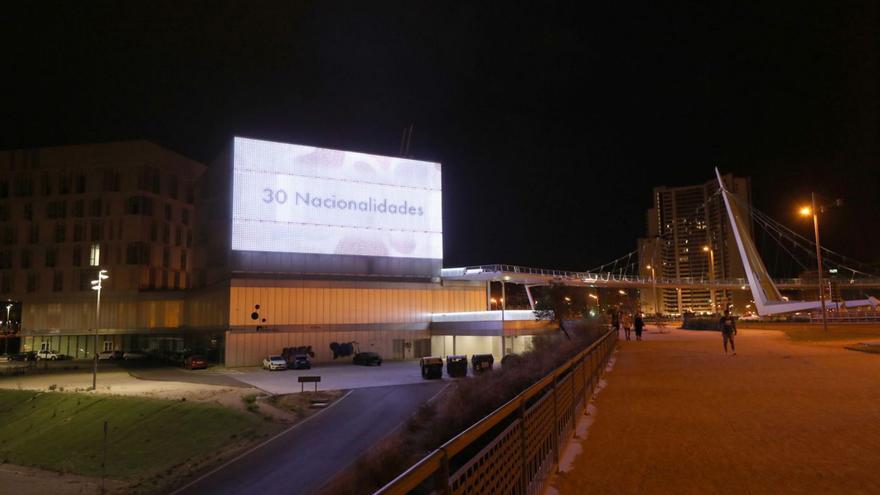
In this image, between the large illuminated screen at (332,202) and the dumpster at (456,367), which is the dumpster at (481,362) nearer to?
the dumpster at (456,367)

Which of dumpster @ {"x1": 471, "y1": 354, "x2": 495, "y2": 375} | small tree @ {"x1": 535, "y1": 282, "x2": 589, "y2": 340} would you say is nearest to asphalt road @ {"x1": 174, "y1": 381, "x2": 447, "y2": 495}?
dumpster @ {"x1": 471, "y1": 354, "x2": 495, "y2": 375}

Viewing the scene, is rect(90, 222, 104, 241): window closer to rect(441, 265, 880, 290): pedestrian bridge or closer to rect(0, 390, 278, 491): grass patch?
rect(0, 390, 278, 491): grass patch

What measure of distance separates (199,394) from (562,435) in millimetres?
32507

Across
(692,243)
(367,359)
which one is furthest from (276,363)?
(692,243)

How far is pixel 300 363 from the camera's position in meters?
49.9

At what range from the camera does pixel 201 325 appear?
63.4 metres

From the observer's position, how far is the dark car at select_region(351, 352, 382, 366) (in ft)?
173

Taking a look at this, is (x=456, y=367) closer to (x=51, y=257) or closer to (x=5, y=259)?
(x=51, y=257)

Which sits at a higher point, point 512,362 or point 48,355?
point 512,362

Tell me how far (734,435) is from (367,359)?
45.8 metres

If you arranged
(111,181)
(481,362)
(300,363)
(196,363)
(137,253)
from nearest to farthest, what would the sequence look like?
(481,362) < (300,363) < (196,363) < (137,253) < (111,181)

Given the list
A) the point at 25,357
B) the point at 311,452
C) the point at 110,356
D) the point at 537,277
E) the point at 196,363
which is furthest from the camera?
the point at 110,356

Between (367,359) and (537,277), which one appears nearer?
(367,359)

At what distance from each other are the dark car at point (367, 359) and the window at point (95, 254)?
140 feet
